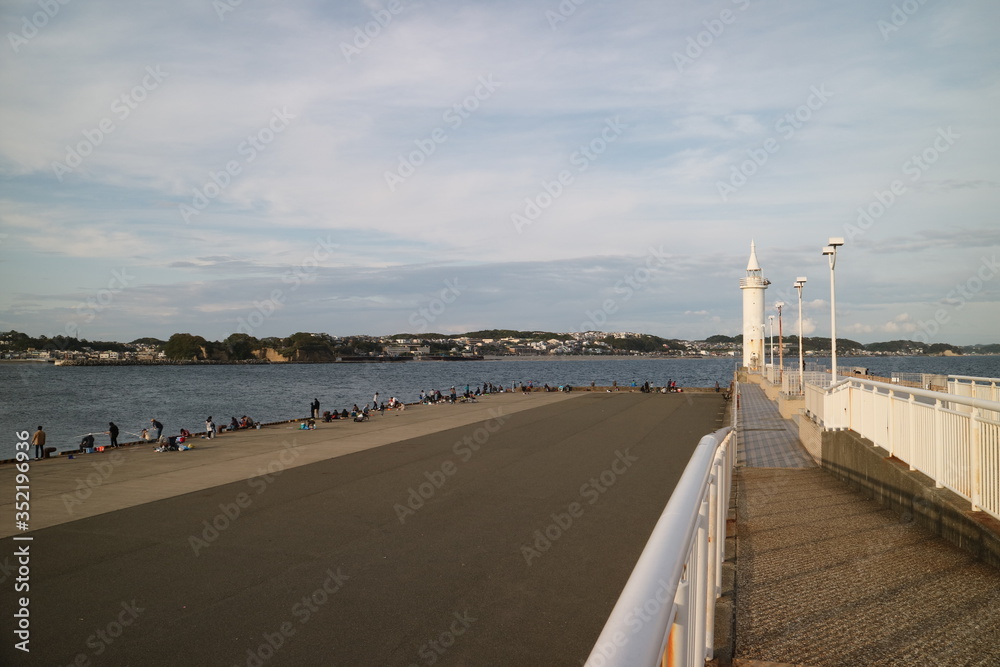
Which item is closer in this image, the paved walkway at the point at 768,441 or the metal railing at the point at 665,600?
the metal railing at the point at 665,600

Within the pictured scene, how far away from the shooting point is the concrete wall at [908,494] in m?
5.71

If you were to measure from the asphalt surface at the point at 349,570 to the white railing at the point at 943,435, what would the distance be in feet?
11.7

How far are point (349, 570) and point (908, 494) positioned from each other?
21.8 feet

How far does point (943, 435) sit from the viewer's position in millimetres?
6711

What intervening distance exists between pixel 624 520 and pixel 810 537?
4.03 m

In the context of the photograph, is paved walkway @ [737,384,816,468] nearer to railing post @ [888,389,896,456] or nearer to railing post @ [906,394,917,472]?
railing post @ [888,389,896,456]

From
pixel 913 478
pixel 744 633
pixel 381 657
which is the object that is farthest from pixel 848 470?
pixel 381 657

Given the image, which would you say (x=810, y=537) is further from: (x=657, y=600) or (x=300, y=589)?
(x=657, y=600)

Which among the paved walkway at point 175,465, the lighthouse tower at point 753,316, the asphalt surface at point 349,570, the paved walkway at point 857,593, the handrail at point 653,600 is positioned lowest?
the paved walkway at point 175,465

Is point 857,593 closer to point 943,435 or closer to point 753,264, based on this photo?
point 943,435

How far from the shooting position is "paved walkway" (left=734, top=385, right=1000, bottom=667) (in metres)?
4.22

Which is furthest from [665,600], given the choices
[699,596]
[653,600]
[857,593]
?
[857,593]

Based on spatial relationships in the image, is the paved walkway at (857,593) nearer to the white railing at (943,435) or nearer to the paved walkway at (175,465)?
the white railing at (943,435)

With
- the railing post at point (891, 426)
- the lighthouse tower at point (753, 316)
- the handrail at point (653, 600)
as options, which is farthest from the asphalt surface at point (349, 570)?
the lighthouse tower at point (753, 316)
